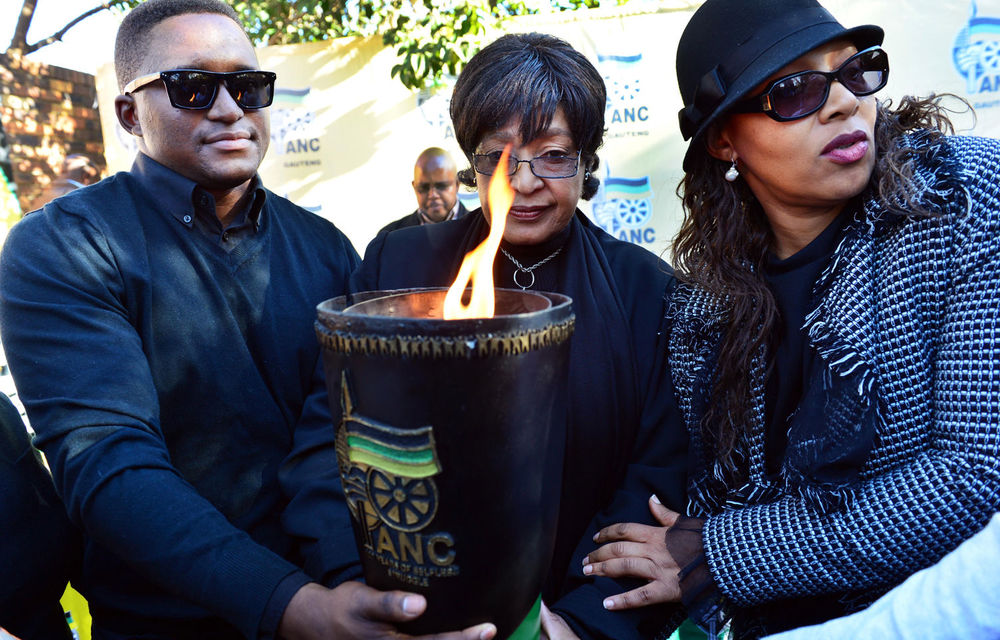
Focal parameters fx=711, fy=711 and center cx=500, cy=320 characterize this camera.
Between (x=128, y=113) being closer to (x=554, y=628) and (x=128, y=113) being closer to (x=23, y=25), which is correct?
(x=554, y=628)

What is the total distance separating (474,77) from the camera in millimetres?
1771

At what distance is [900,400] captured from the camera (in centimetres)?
135

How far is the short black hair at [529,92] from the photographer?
5.49ft

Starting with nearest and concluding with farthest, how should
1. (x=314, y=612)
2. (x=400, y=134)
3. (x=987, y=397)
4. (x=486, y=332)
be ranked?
(x=486, y=332), (x=314, y=612), (x=987, y=397), (x=400, y=134)

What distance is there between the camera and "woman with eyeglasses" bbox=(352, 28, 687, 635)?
1617 mm

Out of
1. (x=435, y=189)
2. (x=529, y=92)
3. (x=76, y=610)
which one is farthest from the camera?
(x=435, y=189)

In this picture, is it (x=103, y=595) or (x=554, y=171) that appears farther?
(x=554, y=171)

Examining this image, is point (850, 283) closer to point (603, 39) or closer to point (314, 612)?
point (314, 612)

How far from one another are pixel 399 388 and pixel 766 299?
107 cm

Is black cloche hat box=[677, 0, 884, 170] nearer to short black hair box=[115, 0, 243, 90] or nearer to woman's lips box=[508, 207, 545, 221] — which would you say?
woman's lips box=[508, 207, 545, 221]

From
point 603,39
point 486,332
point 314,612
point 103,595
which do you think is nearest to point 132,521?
point 314,612

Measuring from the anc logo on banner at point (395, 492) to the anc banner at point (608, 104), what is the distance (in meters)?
5.06

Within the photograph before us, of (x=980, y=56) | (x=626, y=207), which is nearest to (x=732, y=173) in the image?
(x=626, y=207)

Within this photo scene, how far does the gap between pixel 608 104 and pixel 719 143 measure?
4914 mm
